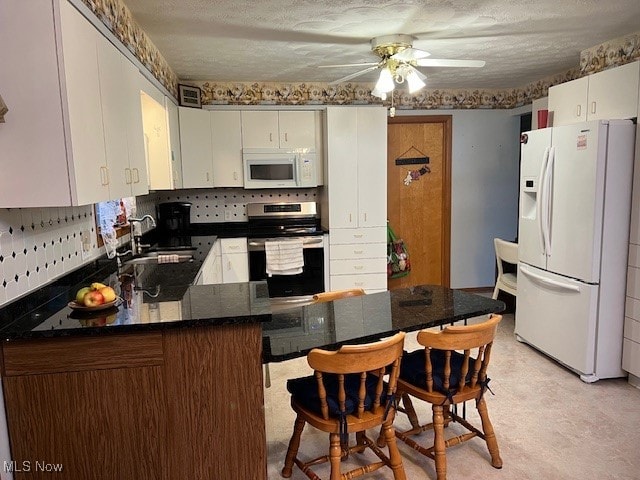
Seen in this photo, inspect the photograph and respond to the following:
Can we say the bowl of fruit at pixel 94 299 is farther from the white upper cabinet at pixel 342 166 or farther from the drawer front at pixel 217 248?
the white upper cabinet at pixel 342 166

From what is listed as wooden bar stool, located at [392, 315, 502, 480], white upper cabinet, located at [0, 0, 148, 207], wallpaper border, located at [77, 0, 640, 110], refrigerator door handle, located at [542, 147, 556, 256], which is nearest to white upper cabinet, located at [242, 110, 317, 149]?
wallpaper border, located at [77, 0, 640, 110]

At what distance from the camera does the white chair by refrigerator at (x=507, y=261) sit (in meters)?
4.17

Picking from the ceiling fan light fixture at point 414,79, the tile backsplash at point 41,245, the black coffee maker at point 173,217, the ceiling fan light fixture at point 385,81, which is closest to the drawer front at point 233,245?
the black coffee maker at point 173,217

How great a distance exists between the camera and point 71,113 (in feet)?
5.37

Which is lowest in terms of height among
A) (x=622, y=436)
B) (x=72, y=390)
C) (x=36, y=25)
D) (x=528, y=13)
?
(x=622, y=436)

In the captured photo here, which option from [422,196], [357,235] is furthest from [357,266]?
[422,196]

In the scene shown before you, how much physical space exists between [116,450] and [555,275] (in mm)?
2977

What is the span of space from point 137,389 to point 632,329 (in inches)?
118

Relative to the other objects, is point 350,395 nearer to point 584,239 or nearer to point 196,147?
point 584,239

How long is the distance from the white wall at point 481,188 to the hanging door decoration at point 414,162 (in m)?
0.33

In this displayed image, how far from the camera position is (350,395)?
1.87 metres

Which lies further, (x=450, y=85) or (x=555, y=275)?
(x=450, y=85)

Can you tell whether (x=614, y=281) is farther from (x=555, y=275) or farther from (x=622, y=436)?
(x=622, y=436)

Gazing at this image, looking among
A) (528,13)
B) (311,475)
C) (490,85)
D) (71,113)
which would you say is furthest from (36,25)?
(490,85)
